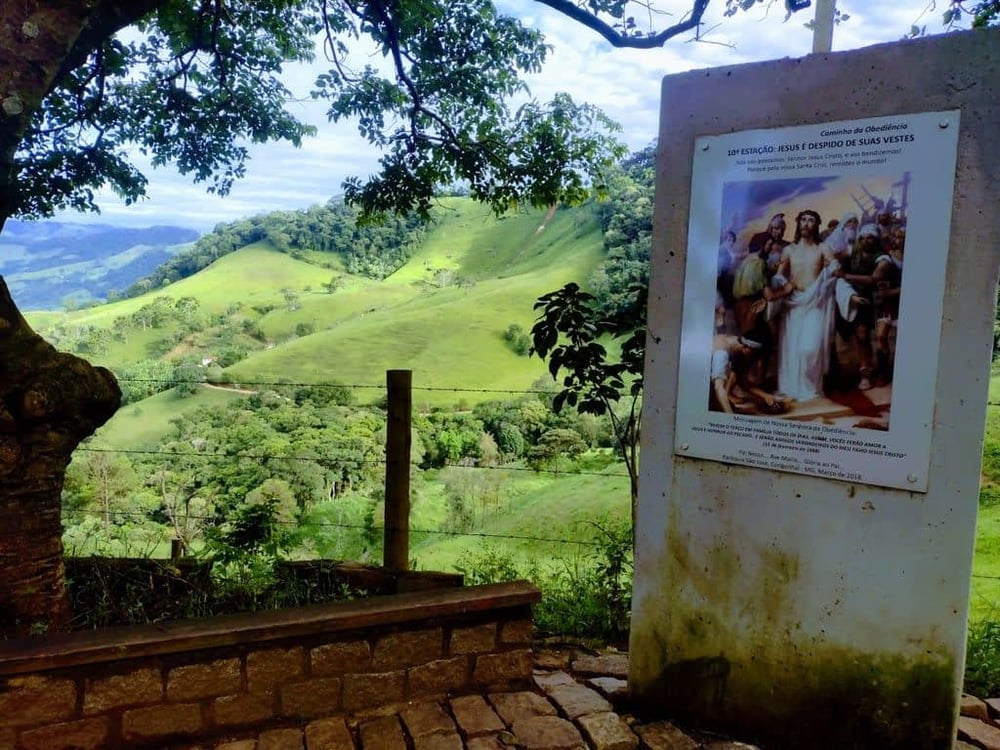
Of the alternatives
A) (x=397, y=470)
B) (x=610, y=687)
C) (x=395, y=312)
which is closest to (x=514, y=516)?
(x=397, y=470)

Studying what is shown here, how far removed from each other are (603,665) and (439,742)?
980 mm

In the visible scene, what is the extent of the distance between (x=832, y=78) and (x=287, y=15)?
5235 millimetres

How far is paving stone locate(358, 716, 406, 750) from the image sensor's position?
96.9 inches

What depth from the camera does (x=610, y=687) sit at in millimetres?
2879

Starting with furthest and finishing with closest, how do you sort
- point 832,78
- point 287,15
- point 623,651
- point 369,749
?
point 287,15 < point 623,651 < point 369,749 < point 832,78

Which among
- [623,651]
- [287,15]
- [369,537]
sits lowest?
[369,537]

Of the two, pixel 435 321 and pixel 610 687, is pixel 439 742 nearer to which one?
pixel 610 687

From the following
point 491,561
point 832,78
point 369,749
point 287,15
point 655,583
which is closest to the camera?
point 832,78

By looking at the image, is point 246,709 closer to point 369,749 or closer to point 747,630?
point 369,749

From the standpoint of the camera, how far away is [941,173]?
82.6 inches

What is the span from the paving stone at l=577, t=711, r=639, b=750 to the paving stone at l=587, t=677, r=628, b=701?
0.10 meters

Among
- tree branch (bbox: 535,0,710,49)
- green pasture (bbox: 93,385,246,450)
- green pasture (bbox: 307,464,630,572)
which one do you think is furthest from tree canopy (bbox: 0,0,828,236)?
green pasture (bbox: 93,385,246,450)

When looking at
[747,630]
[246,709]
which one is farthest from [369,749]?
[747,630]

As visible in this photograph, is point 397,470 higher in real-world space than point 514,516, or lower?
higher
